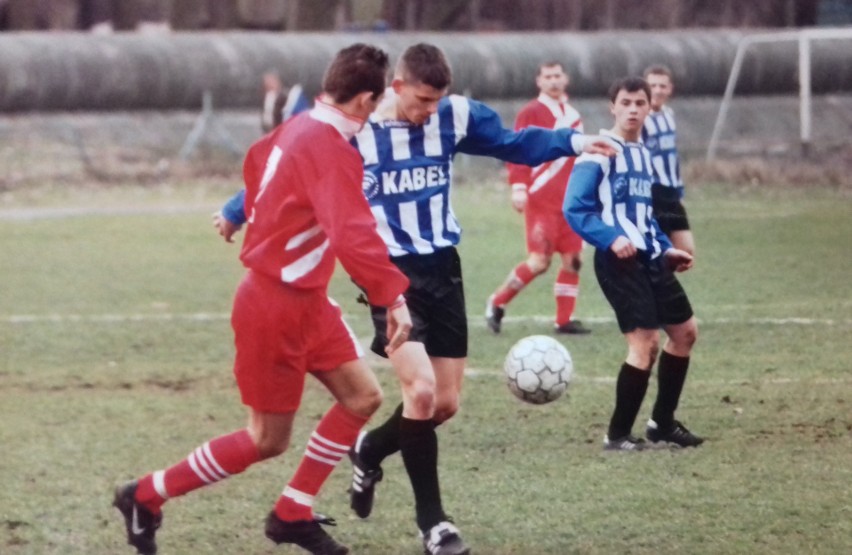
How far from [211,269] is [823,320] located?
640 centimetres

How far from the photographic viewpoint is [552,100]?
12.3 meters

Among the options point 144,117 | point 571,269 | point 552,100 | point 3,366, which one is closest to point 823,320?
point 571,269

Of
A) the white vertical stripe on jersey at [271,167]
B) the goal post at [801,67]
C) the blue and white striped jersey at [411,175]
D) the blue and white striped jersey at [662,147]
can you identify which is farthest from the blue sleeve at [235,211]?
the goal post at [801,67]

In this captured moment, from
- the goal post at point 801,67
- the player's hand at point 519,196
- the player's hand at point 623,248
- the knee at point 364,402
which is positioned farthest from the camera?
the goal post at point 801,67

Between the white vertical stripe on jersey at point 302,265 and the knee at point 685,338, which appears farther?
the knee at point 685,338

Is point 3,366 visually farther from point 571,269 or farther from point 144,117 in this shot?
point 144,117

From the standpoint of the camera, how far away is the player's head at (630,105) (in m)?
7.47

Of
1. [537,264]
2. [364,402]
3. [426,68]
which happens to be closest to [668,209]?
[537,264]

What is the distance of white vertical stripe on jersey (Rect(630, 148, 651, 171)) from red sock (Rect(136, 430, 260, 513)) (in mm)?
2607

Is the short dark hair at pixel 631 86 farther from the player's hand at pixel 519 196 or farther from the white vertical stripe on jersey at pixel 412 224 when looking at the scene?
the player's hand at pixel 519 196

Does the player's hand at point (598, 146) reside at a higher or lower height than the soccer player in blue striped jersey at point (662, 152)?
higher

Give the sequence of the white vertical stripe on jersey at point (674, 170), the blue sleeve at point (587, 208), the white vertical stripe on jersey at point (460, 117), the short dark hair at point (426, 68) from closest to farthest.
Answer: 1. the short dark hair at point (426, 68)
2. the white vertical stripe on jersey at point (460, 117)
3. the blue sleeve at point (587, 208)
4. the white vertical stripe on jersey at point (674, 170)

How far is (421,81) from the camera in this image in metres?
6.05

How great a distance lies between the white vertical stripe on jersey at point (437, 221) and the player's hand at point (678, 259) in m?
1.49
